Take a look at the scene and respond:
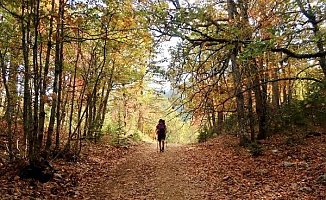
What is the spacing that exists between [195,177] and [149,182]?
1658 mm

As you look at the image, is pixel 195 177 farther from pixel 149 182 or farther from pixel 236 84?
pixel 236 84

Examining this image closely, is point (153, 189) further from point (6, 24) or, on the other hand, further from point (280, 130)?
point (280, 130)

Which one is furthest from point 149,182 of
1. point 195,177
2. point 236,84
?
point 236,84

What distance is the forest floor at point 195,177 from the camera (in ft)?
22.7

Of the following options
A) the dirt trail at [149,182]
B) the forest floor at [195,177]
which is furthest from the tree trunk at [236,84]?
the dirt trail at [149,182]

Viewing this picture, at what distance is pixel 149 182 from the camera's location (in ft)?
27.7

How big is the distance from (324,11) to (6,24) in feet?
29.7

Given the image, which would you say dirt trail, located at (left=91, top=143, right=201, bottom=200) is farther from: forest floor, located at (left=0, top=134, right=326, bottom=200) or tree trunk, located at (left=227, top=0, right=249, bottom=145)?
tree trunk, located at (left=227, top=0, right=249, bottom=145)

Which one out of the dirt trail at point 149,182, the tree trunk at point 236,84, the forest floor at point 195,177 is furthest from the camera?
the tree trunk at point 236,84

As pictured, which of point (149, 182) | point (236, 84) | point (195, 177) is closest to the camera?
point (149, 182)

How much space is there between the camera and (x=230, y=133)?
18547 mm

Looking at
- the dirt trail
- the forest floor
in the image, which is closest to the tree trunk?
the forest floor

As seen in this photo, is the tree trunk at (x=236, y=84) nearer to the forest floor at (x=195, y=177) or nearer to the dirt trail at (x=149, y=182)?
the forest floor at (x=195, y=177)

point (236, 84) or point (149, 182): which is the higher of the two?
point (236, 84)
